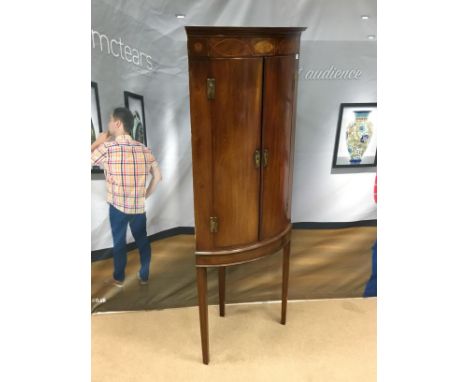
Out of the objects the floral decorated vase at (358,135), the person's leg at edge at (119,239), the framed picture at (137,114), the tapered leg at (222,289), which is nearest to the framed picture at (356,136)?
the floral decorated vase at (358,135)

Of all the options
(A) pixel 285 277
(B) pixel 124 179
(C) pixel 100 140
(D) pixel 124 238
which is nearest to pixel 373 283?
(A) pixel 285 277

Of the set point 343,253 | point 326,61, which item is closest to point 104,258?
point 343,253

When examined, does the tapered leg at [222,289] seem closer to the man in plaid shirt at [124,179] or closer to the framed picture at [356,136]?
the man in plaid shirt at [124,179]

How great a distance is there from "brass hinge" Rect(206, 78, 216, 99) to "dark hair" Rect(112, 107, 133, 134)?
77cm

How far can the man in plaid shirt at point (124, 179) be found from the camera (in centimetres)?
281

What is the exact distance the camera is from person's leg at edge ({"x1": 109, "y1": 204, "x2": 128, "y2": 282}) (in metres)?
2.92

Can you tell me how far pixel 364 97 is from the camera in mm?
2947

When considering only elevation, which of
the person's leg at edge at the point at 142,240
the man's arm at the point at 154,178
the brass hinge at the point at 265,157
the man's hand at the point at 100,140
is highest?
the man's hand at the point at 100,140

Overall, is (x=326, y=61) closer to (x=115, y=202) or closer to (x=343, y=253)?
(x=343, y=253)

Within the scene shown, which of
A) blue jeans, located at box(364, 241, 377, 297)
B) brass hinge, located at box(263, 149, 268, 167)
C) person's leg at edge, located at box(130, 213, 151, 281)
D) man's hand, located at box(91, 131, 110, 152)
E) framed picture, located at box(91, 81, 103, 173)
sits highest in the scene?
framed picture, located at box(91, 81, 103, 173)

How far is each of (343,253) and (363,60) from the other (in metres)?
1.22

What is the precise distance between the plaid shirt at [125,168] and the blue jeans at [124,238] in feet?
0.15

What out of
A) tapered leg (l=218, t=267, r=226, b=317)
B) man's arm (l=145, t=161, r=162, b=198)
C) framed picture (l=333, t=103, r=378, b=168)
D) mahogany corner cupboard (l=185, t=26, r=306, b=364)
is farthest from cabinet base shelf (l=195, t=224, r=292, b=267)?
framed picture (l=333, t=103, r=378, b=168)

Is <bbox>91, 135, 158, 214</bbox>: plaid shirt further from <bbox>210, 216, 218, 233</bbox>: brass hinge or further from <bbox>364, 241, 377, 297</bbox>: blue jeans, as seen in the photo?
<bbox>364, 241, 377, 297</bbox>: blue jeans
